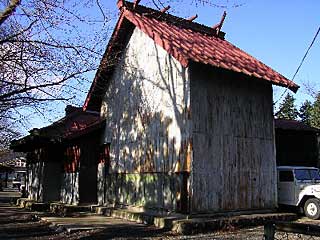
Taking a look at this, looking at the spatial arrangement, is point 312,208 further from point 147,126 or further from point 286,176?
point 147,126

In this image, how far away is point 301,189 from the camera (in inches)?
579

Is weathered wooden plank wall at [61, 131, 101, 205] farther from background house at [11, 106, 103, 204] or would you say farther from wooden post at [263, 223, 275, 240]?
wooden post at [263, 223, 275, 240]

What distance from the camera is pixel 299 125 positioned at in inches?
966

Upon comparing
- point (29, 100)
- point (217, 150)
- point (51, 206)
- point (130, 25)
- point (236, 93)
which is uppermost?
point (130, 25)

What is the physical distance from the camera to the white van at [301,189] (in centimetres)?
1405

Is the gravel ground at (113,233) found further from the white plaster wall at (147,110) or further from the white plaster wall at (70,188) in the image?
the white plaster wall at (70,188)

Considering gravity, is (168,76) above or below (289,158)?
above

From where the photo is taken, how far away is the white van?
1405 centimetres

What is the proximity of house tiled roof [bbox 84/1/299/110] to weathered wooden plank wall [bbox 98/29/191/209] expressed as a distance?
2.22 ft

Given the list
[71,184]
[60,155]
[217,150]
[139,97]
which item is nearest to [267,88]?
[217,150]

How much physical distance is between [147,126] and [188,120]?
2699 mm

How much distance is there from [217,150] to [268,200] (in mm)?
2985

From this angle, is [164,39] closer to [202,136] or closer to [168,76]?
[168,76]

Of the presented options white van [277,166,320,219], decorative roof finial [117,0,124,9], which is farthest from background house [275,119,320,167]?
decorative roof finial [117,0,124,9]
